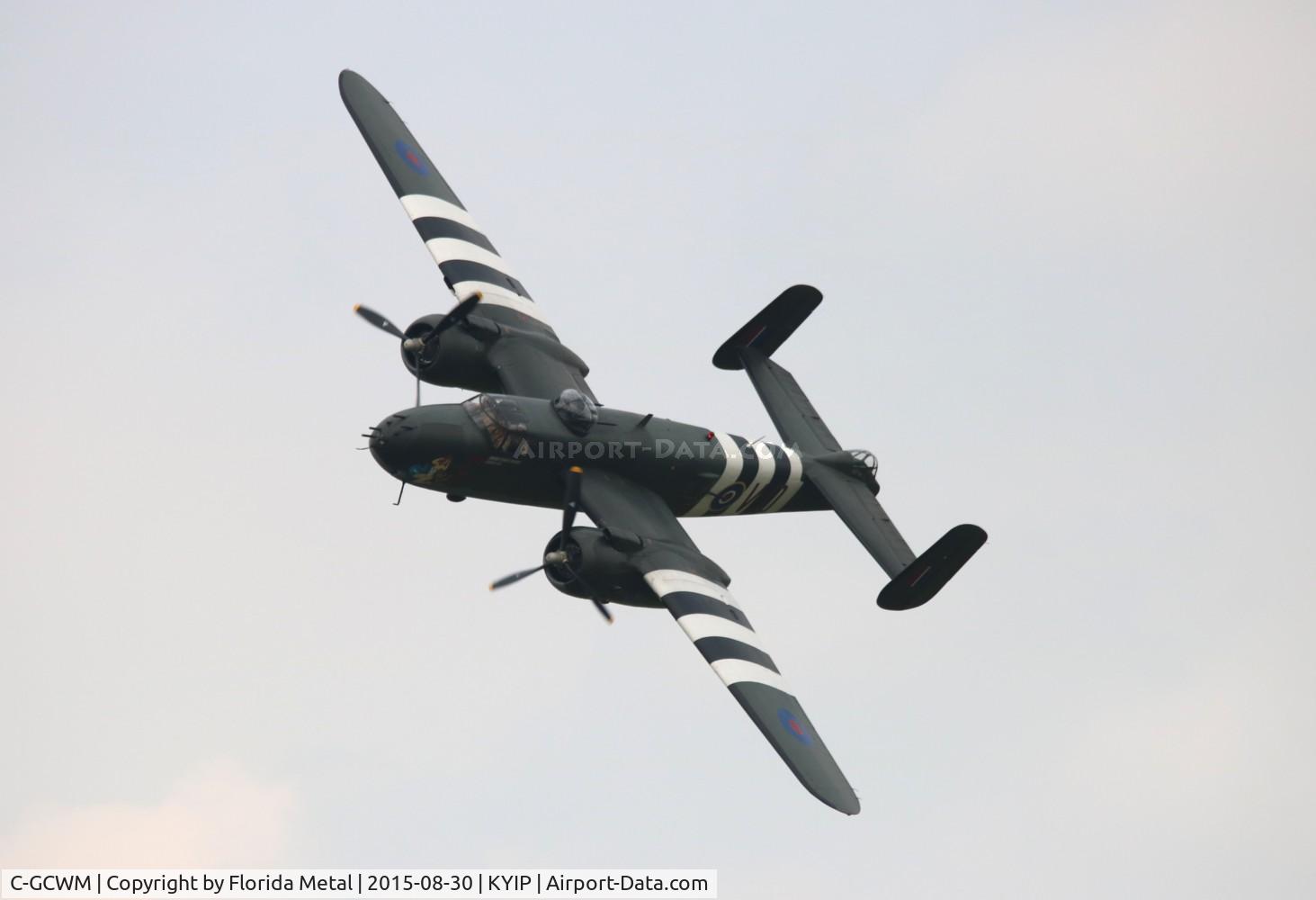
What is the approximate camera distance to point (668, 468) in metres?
50.3

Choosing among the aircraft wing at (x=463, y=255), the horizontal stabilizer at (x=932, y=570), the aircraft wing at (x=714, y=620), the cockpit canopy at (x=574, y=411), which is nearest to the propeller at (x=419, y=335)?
the aircraft wing at (x=463, y=255)

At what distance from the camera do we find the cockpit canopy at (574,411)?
1929 inches

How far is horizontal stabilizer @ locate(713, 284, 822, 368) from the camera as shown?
54.9m

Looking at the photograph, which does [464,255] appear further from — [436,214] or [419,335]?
[419,335]

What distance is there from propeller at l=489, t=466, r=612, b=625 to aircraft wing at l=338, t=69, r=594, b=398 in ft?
Answer: 15.5

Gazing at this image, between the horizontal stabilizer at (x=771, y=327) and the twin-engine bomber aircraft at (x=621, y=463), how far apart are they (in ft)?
0.10

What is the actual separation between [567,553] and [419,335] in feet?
25.7

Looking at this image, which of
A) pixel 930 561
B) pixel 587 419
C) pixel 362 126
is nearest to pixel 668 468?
pixel 587 419

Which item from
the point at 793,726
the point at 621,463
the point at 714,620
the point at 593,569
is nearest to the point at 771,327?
the point at 621,463

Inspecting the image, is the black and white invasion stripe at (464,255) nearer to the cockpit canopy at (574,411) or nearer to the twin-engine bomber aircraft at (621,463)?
the twin-engine bomber aircraft at (621,463)

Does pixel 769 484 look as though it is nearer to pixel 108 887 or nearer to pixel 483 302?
pixel 483 302

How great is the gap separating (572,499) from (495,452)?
7.49 feet

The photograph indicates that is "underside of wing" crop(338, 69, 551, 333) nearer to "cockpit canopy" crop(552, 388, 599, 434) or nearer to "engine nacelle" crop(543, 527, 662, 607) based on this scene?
"cockpit canopy" crop(552, 388, 599, 434)

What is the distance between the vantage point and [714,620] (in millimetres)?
47219
